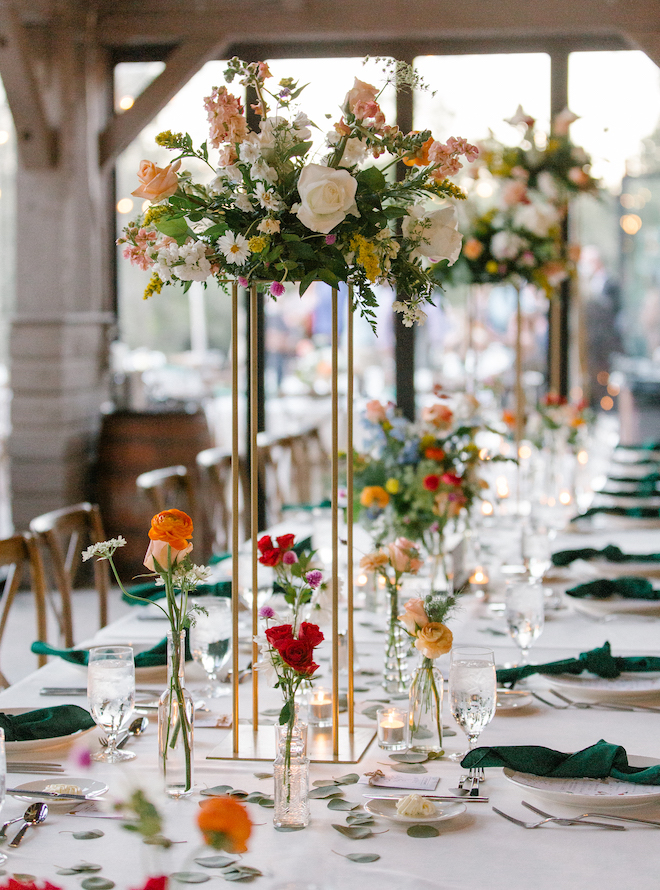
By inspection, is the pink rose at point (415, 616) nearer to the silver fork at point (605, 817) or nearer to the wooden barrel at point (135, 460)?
the silver fork at point (605, 817)

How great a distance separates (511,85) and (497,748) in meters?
A: 5.08

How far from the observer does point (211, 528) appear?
13.2ft

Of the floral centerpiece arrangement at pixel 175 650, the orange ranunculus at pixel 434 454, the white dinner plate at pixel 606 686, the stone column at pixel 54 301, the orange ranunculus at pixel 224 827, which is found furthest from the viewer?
the stone column at pixel 54 301

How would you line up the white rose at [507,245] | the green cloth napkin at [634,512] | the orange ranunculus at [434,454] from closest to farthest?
1. the orange ranunculus at [434,454]
2. the green cloth napkin at [634,512]
3. the white rose at [507,245]

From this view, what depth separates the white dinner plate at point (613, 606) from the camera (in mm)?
2357

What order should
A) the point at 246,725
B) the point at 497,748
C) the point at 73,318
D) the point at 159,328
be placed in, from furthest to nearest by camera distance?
1. the point at 159,328
2. the point at 73,318
3. the point at 246,725
4. the point at 497,748

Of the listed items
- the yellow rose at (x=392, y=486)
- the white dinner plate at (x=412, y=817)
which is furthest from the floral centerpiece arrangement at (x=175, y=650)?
the yellow rose at (x=392, y=486)

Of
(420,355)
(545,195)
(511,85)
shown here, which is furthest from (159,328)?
(545,195)

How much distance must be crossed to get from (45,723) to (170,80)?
4454mm

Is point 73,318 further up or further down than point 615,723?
further up

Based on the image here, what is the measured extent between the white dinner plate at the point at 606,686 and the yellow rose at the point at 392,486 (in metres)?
0.71

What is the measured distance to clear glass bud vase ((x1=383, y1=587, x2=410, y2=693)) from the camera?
1856 mm

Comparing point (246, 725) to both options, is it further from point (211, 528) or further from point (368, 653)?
point (211, 528)

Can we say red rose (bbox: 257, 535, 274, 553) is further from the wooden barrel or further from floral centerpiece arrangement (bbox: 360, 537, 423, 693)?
the wooden barrel
